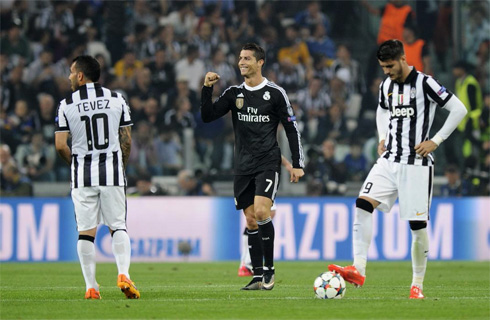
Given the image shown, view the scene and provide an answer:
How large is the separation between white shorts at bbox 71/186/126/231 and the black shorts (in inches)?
58.0

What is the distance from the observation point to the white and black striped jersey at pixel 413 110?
8117mm

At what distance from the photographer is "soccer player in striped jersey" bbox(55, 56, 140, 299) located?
26.6ft

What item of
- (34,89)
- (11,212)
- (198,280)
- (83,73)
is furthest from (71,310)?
(34,89)

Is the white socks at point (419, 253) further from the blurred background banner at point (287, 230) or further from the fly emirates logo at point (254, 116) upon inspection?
the blurred background banner at point (287, 230)

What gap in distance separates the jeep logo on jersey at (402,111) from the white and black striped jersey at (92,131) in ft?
7.76

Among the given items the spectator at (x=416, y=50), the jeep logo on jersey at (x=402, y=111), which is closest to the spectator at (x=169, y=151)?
the spectator at (x=416, y=50)

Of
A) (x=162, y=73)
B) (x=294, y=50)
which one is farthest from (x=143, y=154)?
(x=294, y=50)

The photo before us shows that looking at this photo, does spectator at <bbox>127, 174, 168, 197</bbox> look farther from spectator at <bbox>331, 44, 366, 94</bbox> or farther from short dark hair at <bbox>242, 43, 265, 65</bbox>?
short dark hair at <bbox>242, 43, 265, 65</bbox>

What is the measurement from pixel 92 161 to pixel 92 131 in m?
0.26

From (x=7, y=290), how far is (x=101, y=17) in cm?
1146

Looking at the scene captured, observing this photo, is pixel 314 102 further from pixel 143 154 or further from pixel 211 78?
pixel 211 78

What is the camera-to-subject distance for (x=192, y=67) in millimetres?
19859

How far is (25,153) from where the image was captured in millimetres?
17891

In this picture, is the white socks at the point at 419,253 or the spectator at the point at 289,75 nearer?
the white socks at the point at 419,253
